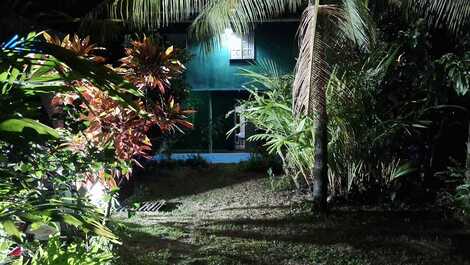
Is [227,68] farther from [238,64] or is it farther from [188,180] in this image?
[188,180]

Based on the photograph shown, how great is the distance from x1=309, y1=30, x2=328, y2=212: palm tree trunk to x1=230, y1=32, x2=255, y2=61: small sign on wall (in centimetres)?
935

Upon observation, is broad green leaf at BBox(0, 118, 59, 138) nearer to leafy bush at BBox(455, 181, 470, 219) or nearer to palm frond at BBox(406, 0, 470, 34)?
palm frond at BBox(406, 0, 470, 34)

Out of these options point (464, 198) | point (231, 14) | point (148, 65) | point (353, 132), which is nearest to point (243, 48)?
point (353, 132)

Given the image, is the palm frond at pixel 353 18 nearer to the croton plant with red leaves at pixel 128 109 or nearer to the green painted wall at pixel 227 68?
the croton plant with red leaves at pixel 128 109

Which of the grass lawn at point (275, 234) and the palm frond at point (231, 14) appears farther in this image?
the palm frond at point (231, 14)

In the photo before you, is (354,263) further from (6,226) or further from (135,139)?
(6,226)

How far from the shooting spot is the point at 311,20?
6.12 metres

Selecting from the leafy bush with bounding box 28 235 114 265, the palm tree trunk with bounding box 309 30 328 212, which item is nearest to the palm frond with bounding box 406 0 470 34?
the palm tree trunk with bounding box 309 30 328 212

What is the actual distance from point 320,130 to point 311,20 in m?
1.49

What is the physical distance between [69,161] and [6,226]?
1.33 m

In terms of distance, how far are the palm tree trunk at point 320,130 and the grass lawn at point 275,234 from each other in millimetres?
306

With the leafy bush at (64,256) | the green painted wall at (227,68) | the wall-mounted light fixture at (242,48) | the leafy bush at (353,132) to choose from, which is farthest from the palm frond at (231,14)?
the wall-mounted light fixture at (242,48)

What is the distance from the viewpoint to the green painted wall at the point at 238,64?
16.0 m

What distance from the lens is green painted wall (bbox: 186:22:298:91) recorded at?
52.4 ft
